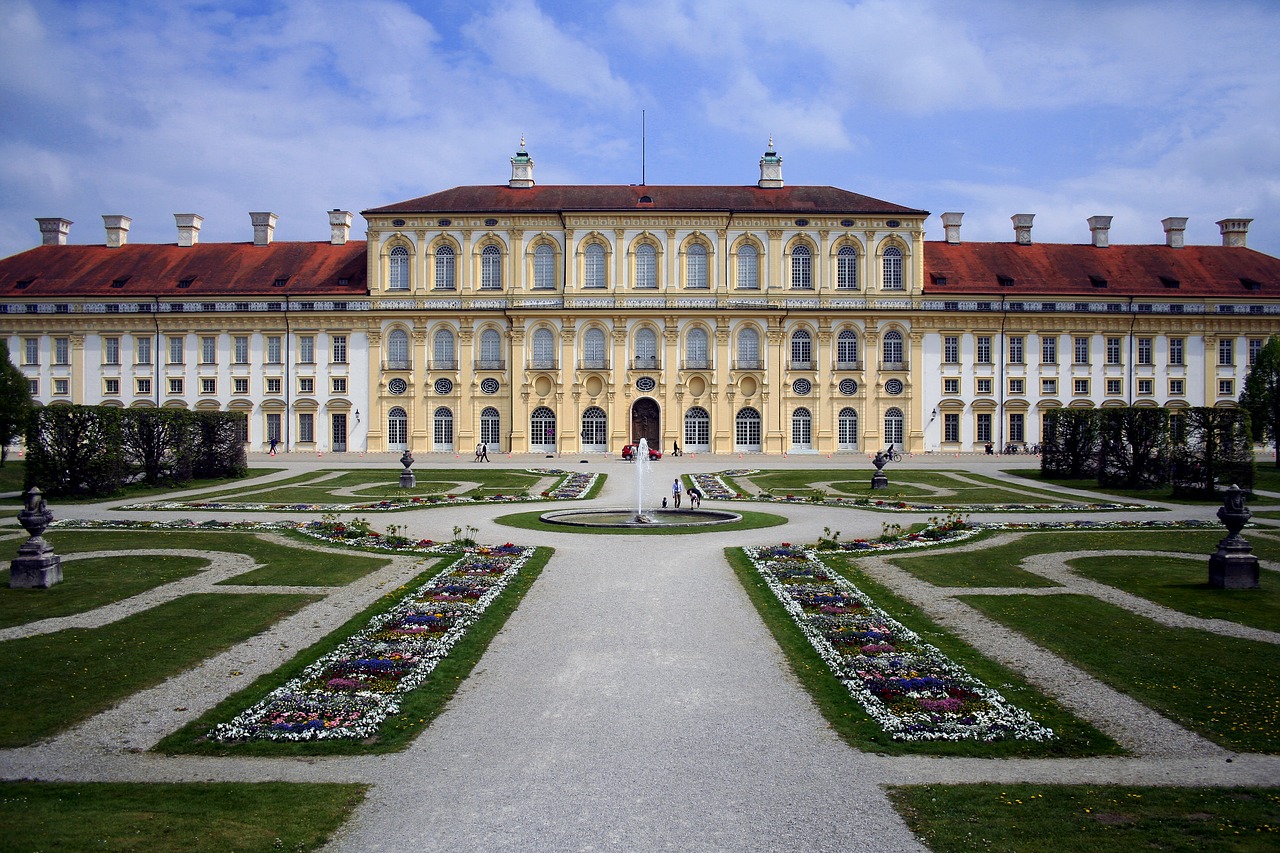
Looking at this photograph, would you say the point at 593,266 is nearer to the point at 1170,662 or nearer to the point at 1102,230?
the point at 1102,230

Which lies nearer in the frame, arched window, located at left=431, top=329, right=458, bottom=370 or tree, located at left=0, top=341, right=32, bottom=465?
tree, located at left=0, top=341, right=32, bottom=465

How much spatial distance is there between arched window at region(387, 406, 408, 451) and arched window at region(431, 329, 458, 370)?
461 cm

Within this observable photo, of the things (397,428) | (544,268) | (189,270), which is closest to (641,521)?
(544,268)

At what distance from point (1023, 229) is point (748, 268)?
80.5 feet

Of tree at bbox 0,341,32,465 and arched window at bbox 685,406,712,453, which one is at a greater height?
tree at bbox 0,341,32,465

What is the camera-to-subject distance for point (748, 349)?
219 ft

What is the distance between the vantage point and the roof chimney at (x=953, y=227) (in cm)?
7181

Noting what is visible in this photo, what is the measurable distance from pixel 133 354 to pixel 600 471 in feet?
140

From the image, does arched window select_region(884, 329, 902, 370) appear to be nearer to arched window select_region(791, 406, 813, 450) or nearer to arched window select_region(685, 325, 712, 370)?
arched window select_region(791, 406, 813, 450)

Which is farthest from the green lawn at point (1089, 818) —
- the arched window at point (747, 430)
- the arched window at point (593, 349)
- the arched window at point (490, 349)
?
the arched window at point (490, 349)

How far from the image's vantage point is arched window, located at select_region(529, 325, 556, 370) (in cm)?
6688

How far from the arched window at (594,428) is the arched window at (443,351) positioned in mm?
11009

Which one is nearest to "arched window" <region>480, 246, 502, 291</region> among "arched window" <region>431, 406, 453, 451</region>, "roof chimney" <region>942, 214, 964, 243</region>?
"arched window" <region>431, 406, 453, 451</region>

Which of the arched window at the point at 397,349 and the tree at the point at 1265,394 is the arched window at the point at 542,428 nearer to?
the arched window at the point at 397,349
